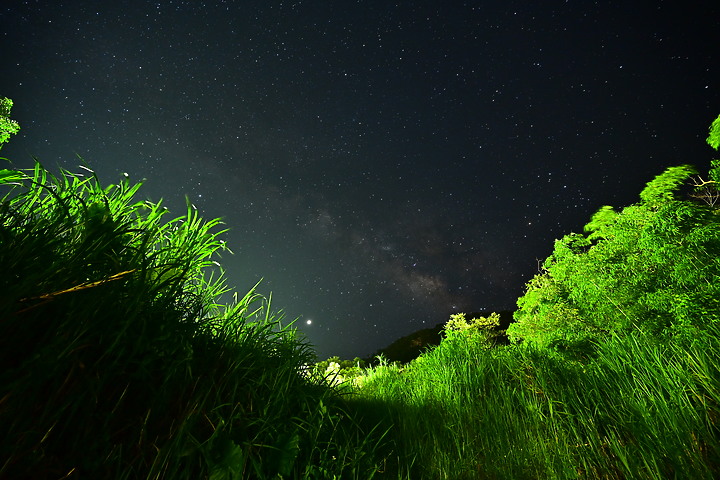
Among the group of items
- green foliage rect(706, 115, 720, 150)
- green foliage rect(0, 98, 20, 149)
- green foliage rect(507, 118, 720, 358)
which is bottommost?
green foliage rect(507, 118, 720, 358)

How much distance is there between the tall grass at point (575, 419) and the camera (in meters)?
1.72

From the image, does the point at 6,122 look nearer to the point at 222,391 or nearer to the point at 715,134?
the point at 222,391

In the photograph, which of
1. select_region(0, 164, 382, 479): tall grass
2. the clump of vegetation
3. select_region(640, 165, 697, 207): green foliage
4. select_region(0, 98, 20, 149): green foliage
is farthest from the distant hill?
select_region(0, 164, 382, 479): tall grass

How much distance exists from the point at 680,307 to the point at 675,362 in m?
3.51

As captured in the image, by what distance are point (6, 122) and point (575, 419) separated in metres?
14.6

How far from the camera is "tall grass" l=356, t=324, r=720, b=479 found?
67.6 inches

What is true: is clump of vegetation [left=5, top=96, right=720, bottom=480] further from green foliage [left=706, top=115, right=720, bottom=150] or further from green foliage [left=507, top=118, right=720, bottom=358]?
green foliage [left=706, top=115, right=720, bottom=150]

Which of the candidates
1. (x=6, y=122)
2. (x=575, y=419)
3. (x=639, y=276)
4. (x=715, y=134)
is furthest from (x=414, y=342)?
(x=6, y=122)

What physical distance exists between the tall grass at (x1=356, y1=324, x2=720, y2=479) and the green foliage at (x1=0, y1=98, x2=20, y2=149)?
1305 centimetres

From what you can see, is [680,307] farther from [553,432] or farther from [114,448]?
[114,448]

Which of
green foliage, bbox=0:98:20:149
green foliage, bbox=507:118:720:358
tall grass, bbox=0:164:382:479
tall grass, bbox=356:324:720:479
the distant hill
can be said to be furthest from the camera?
the distant hill

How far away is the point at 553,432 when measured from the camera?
2.12 m

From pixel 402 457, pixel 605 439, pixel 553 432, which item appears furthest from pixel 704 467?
pixel 402 457

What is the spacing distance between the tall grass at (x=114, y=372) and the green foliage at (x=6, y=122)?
11.9 metres
